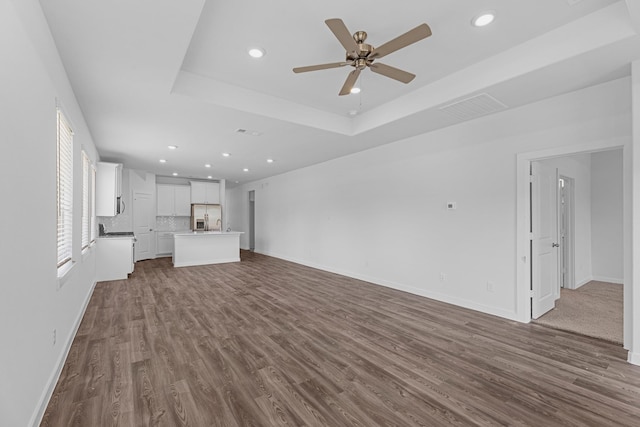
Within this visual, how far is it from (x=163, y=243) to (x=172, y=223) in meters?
0.76

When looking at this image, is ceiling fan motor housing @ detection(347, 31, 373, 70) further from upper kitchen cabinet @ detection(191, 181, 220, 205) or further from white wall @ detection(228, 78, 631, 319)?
upper kitchen cabinet @ detection(191, 181, 220, 205)

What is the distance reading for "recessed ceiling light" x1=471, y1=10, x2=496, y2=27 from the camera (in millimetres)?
2417

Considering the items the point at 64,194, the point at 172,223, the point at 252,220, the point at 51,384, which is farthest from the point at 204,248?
the point at 51,384

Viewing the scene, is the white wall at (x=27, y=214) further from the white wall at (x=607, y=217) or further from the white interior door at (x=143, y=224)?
the white wall at (x=607, y=217)

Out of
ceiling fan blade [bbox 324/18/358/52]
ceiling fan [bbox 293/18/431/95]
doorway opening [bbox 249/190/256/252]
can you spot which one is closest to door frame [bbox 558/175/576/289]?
ceiling fan [bbox 293/18/431/95]

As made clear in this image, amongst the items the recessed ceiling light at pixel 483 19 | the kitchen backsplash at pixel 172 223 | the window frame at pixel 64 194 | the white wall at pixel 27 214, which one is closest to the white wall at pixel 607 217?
the recessed ceiling light at pixel 483 19

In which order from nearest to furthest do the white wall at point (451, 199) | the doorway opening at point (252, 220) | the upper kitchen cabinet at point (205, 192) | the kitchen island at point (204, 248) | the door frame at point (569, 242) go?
the white wall at point (451, 199) < the door frame at point (569, 242) < the kitchen island at point (204, 248) < the upper kitchen cabinet at point (205, 192) < the doorway opening at point (252, 220)

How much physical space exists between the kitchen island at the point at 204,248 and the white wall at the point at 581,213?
8143 millimetres

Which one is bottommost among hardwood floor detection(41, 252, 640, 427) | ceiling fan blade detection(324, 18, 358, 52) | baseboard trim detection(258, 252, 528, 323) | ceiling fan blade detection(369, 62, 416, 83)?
hardwood floor detection(41, 252, 640, 427)

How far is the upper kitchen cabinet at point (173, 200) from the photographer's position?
995 cm

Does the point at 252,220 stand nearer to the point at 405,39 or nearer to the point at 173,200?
the point at 173,200

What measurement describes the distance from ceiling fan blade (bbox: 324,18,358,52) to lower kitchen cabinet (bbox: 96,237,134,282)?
6.25 m

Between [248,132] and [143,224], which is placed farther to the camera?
[143,224]

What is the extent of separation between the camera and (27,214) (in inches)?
71.5
